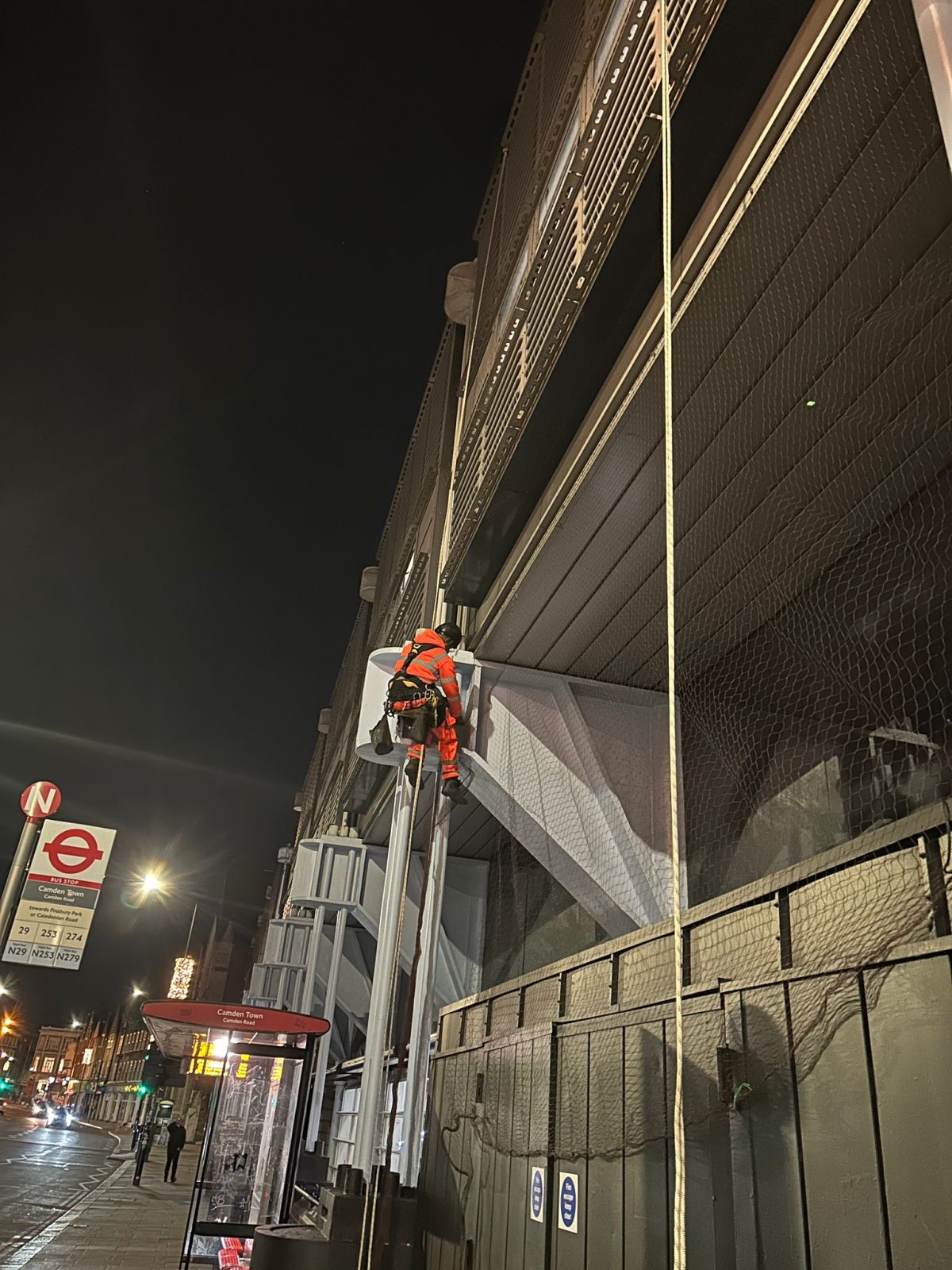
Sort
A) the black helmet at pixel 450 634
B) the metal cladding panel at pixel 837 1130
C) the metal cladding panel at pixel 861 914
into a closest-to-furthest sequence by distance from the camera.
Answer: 1. the metal cladding panel at pixel 837 1130
2. the metal cladding panel at pixel 861 914
3. the black helmet at pixel 450 634

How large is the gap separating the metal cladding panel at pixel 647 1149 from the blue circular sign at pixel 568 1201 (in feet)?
2.24

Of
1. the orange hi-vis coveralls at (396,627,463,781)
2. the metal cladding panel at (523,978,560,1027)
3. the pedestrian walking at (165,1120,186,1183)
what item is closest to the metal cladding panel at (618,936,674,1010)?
the metal cladding panel at (523,978,560,1027)

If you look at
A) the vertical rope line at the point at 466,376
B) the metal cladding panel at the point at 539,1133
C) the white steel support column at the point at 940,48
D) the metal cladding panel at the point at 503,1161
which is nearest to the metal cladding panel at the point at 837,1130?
the metal cladding panel at the point at 539,1133

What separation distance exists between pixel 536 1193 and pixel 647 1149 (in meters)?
1.54

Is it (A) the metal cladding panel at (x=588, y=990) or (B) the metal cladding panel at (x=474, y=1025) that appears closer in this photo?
(A) the metal cladding panel at (x=588, y=990)

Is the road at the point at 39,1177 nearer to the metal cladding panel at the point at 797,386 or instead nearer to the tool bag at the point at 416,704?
the tool bag at the point at 416,704

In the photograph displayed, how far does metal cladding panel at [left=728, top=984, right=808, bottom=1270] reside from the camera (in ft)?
11.0

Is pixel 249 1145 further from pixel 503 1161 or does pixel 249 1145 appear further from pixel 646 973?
pixel 646 973

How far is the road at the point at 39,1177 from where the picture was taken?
12.0 metres

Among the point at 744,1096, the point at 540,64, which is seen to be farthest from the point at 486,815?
the point at 540,64

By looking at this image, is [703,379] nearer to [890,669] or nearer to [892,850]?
[890,669]

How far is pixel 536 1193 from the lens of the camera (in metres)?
5.54

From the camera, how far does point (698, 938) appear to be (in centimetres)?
464

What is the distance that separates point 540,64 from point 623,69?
6.26 metres
